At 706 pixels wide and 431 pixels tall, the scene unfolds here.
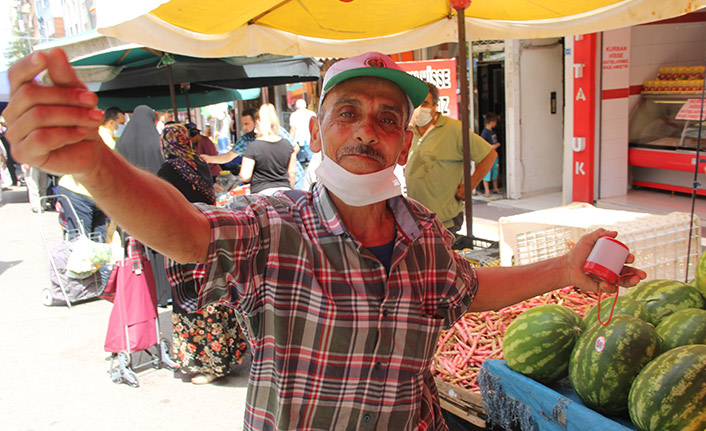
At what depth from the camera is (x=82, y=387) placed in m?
5.02

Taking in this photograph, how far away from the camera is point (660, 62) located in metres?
9.48

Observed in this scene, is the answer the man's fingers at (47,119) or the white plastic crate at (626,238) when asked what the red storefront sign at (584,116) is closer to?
the white plastic crate at (626,238)

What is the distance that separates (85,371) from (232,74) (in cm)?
447

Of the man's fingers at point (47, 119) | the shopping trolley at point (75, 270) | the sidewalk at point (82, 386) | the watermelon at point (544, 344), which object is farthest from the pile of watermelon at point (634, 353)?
the shopping trolley at point (75, 270)

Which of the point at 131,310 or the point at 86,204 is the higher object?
the point at 86,204

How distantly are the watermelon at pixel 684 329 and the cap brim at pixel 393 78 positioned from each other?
60.7 inches

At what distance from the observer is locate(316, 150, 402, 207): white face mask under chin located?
1.70 metres

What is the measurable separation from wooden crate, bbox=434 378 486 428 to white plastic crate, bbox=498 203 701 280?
51.1 inches

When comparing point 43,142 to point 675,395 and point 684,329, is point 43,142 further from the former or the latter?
point 684,329

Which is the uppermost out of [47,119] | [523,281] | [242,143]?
[47,119]

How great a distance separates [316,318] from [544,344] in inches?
56.6

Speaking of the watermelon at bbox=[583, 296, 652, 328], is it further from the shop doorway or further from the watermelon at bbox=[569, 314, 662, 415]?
the shop doorway

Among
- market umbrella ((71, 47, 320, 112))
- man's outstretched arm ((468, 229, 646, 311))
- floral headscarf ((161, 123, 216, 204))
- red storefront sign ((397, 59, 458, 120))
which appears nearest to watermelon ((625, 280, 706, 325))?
man's outstretched arm ((468, 229, 646, 311))

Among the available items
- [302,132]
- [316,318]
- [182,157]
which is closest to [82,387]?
[182,157]
